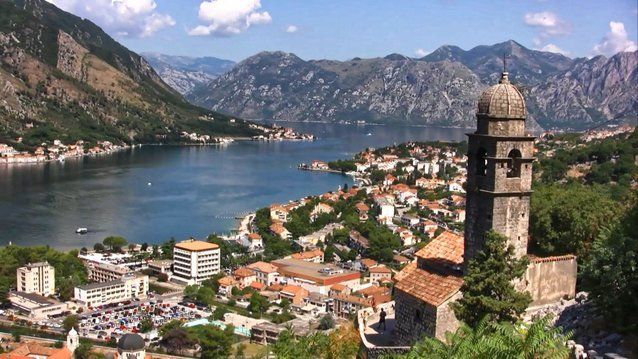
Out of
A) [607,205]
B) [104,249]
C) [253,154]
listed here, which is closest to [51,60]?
[253,154]

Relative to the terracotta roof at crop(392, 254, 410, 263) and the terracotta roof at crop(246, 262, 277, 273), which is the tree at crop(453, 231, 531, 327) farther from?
the terracotta roof at crop(392, 254, 410, 263)

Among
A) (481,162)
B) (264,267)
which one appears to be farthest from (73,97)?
(481,162)

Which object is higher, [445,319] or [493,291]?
[493,291]

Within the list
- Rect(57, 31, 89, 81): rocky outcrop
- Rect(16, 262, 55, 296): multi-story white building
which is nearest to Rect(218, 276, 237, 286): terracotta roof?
Rect(16, 262, 55, 296): multi-story white building

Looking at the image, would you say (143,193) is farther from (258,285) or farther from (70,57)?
(70,57)

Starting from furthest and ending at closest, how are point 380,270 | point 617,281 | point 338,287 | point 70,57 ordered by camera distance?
point 70,57 < point 380,270 < point 338,287 < point 617,281

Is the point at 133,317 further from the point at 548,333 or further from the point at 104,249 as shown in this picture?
the point at 548,333

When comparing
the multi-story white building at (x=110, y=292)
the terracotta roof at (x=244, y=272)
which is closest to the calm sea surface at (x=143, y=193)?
the multi-story white building at (x=110, y=292)
